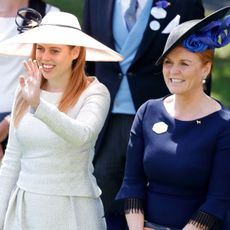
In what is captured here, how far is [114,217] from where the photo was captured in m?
4.83

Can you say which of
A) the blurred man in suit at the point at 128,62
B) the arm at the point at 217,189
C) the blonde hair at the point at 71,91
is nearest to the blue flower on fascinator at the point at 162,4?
the blurred man in suit at the point at 128,62

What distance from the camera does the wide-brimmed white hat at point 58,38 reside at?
479cm

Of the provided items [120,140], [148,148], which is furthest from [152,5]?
[148,148]

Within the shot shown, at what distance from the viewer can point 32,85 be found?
4434mm

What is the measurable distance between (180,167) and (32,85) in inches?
30.1

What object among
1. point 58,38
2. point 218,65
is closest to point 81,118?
point 58,38

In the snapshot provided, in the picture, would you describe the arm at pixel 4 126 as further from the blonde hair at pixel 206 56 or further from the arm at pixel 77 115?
the blonde hair at pixel 206 56

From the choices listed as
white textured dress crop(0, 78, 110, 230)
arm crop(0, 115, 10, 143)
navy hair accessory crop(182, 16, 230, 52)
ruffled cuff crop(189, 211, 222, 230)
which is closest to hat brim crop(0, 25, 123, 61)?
white textured dress crop(0, 78, 110, 230)

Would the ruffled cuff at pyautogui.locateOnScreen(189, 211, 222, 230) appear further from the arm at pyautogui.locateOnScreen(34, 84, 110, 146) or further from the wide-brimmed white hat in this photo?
the wide-brimmed white hat

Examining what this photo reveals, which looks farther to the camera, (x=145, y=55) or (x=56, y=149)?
(x=145, y=55)

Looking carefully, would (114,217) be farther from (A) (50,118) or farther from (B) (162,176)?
(A) (50,118)

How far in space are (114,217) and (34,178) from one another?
43 cm

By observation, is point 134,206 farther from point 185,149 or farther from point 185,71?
point 185,71

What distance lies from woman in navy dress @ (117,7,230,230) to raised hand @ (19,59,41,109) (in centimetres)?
59
